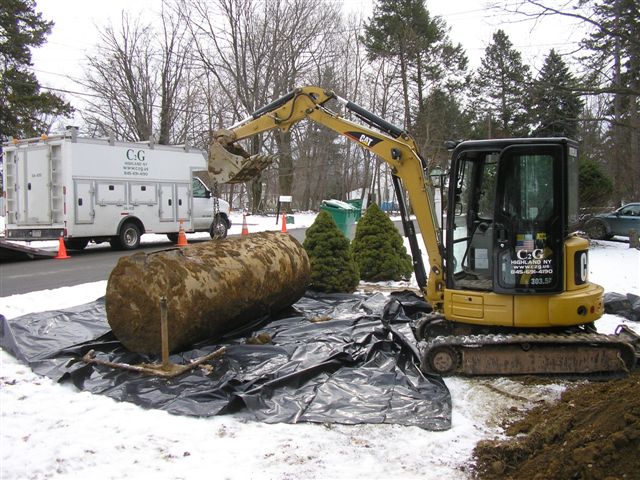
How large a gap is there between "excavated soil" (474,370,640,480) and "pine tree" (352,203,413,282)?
6254mm

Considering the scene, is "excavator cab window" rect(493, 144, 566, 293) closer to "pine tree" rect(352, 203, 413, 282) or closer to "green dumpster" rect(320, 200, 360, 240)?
"pine tree" rect(352, 203, 413, 282)

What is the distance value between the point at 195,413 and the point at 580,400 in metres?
3.24

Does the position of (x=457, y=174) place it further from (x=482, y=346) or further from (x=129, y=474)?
(x=129, y=474)

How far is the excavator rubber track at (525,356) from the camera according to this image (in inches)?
208

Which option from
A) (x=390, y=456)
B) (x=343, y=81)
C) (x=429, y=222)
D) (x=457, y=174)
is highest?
(x=343, y=81)

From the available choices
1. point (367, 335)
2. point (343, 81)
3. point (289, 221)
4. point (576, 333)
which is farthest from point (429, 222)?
point (343, 81)

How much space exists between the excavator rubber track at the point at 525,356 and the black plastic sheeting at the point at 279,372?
286 mm

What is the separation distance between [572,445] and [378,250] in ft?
24.1

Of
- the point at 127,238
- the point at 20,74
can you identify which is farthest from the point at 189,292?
the point at 20,74

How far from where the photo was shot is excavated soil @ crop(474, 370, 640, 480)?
Result: 3227 mm

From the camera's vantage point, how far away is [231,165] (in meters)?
6.84

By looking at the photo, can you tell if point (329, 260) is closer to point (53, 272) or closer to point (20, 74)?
point (53, 272)

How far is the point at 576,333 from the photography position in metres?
5.62

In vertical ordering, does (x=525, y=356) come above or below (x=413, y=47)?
below
